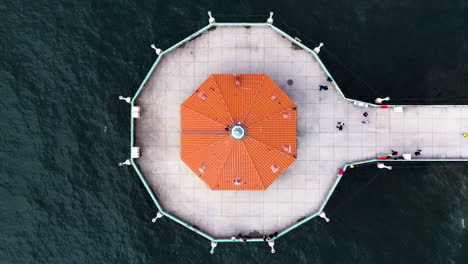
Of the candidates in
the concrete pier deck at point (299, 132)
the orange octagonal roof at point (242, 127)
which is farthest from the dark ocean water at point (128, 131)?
the orange octagonal roof at point (242, 127)

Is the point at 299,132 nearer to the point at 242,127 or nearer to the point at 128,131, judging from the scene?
the point at 242,127

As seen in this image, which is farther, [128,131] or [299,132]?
[128,131]

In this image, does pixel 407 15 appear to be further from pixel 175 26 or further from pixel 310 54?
pixel 175 26

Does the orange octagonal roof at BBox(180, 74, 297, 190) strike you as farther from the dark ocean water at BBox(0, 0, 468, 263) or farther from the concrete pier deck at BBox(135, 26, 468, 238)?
the dark ocean water at BBox(0, 0, 468, 263)

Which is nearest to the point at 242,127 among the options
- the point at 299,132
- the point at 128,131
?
the point at 299,132

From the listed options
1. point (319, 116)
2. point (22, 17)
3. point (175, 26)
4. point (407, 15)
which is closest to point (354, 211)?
point (319, 116)

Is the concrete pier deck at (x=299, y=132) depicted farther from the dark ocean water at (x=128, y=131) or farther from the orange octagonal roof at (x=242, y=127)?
the orange octagonal roof at (x=242, y=127)

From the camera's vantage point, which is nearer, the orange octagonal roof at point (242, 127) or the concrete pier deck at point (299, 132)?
the orange octagonal roof at point (242, 127)
